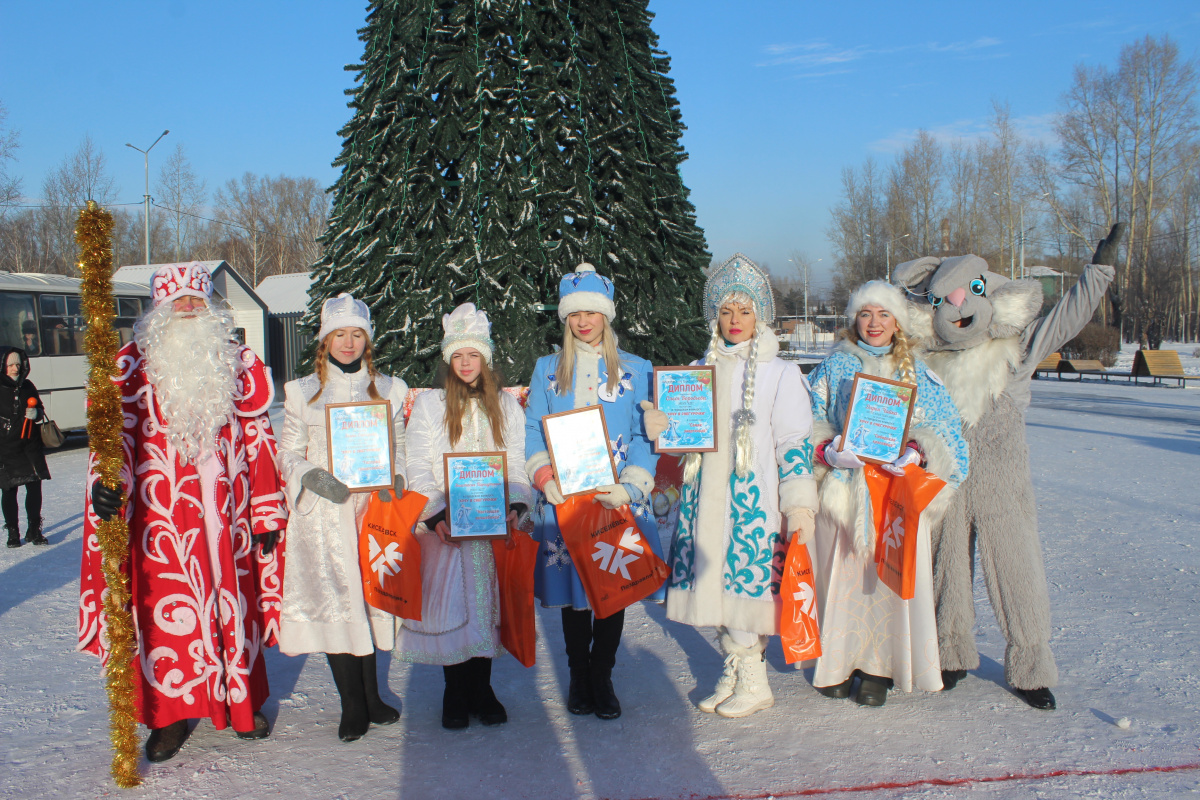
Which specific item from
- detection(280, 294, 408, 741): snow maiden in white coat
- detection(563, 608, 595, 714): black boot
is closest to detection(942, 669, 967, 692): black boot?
detection(563, 608, 595, 714): black boot

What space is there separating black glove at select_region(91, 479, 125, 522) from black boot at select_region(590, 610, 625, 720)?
1.99 m

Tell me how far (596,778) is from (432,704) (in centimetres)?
108

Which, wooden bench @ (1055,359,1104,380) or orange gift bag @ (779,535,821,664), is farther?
wooden bench @ (1055,359,1104,380)

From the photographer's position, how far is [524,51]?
5.49 meters

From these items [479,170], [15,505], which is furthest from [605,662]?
[15,505]

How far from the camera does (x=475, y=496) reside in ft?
10.7

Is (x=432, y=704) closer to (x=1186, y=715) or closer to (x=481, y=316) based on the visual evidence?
(x=481, y=316)

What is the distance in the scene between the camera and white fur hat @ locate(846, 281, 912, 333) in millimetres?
3551

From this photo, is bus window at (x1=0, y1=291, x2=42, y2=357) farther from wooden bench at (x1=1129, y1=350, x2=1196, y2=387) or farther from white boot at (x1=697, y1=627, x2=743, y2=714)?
wooden bench at (x1=1129, y1=350, x2=1196, y2=387)

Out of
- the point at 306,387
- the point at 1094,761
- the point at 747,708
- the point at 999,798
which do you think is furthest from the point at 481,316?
the point at 1094,761

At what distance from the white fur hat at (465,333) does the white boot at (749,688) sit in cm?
177

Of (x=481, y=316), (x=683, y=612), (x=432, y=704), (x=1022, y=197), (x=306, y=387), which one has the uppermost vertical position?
(x=1022, y=197)

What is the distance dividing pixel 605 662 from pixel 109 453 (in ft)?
7.23

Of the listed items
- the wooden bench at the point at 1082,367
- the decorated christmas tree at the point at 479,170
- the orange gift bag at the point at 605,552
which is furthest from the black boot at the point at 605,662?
the wooden bench at the point at 1082,367
